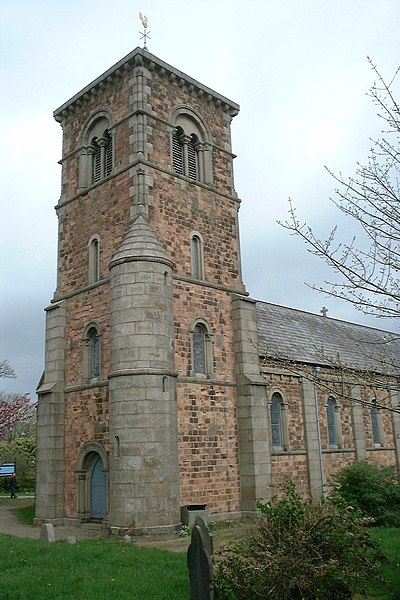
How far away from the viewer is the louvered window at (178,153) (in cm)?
2086

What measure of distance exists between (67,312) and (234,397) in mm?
6586

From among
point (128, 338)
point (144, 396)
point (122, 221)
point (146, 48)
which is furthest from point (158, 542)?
point (146, 48)

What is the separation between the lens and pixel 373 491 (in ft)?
56.8

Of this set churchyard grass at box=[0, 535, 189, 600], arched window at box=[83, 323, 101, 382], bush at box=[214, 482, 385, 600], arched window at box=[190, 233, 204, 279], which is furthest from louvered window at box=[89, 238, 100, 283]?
bush at box=[214, 482, 385, 600]

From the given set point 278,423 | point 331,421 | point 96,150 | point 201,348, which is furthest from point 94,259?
point 331,421

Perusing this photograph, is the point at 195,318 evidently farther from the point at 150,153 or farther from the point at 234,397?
the point at 150,153

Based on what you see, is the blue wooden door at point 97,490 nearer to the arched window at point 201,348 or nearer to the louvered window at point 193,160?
the arched window at point 201,348

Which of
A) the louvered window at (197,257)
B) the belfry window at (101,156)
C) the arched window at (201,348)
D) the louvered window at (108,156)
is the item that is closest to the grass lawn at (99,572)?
the arched window at (201,348)

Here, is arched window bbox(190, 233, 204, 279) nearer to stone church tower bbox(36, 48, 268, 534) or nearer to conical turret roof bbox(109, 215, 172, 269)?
stone church tower bbox(36, 48, 268, 534)

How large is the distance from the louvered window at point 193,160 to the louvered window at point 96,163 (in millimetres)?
3342

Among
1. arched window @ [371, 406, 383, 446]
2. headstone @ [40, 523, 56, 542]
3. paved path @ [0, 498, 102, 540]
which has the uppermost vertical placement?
arched window @ [371, 406, 383, 446]

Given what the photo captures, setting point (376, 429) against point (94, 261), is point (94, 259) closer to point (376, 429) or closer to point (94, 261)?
point (94, 261)

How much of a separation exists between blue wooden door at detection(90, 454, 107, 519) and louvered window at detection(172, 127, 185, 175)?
10169mm

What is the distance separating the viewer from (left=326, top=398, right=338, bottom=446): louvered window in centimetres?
2483
